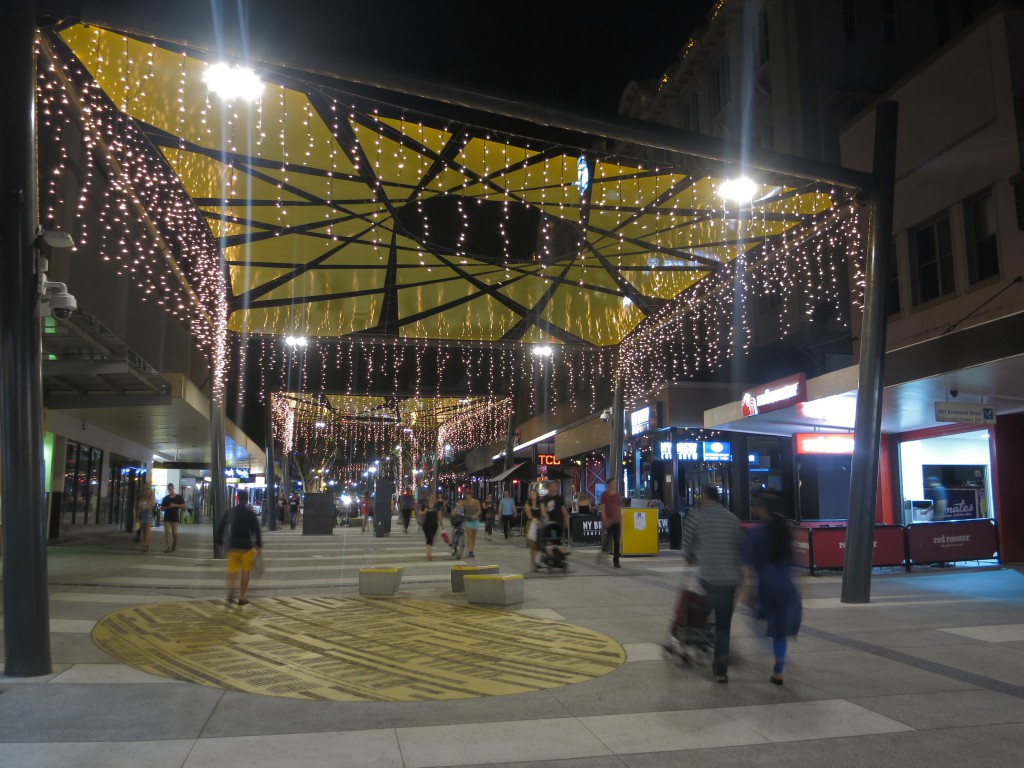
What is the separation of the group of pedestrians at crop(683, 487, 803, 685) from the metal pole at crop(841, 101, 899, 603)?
17.2 ft

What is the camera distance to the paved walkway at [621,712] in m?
5.31

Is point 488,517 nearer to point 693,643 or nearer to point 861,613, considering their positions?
point 861,613

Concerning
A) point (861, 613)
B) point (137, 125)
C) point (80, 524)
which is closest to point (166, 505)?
point (80, 524)

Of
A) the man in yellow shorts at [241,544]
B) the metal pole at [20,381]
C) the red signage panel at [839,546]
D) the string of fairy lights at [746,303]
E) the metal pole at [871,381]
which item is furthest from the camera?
the string of fairy lights at [746,303]

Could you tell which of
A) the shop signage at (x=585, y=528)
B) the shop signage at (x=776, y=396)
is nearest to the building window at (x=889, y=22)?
the shop signage at (x=776, y=396)

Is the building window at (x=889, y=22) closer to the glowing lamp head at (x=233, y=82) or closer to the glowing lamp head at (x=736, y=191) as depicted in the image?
the glowing lamp head at (x=736, y=191)

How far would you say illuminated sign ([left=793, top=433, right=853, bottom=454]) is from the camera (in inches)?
820

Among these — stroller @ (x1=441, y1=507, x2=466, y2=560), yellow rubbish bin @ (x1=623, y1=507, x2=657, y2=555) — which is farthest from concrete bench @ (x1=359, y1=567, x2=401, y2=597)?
yellow rubbish bin @ (x1=623, y1=507, x2=657, y2=555)

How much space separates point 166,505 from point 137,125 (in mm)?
11041

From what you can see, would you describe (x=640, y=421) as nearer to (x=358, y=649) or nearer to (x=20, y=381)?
(x=358, y=649)

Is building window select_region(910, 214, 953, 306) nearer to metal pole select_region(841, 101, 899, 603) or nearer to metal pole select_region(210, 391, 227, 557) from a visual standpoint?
metal pole select_region(841, 101, 899, 603)

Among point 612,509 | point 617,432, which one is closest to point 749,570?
point 612,509

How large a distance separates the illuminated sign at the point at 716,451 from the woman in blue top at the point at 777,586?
2312 cm

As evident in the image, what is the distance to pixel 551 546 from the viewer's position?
16797mm
